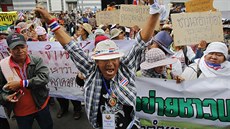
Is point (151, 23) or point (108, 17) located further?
point (108, 17)

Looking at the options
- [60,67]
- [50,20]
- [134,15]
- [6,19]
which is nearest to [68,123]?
[60,67]

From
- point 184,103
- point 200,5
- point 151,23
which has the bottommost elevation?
point 184,103

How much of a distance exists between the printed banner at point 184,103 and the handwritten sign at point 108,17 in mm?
3121

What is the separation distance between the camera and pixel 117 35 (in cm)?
454

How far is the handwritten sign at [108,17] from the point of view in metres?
5.54

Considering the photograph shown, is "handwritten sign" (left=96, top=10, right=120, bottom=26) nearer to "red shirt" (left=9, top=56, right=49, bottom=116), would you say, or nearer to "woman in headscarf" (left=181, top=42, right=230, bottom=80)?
"red shirt" (left=9, top=56, right=49, bottom=116)

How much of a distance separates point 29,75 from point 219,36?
2407mm

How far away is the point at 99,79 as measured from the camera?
2.14 meters

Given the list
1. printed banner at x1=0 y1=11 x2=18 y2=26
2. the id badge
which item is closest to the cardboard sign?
the id badge

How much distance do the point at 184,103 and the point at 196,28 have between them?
1.09m

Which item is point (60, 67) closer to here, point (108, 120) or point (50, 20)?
point (50, 20)

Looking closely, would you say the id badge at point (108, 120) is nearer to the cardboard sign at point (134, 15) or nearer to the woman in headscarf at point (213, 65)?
the woman in headscarf at point (213, 65)

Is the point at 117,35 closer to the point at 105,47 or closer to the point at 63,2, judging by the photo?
the point at 105,47

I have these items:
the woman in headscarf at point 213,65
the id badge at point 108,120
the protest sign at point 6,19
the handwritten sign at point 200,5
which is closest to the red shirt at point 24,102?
the id badge at point 108,120
